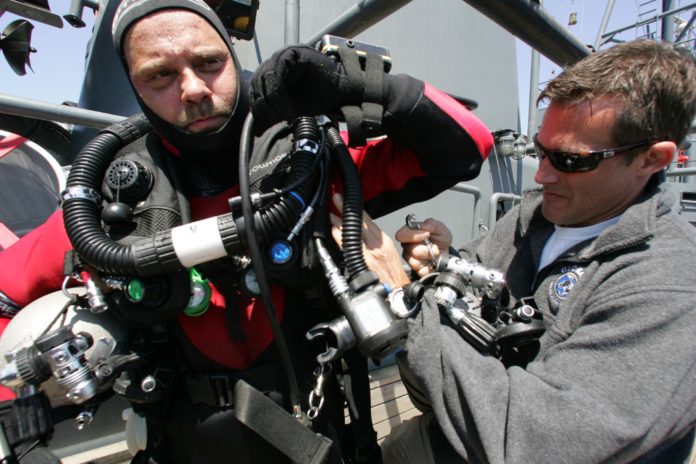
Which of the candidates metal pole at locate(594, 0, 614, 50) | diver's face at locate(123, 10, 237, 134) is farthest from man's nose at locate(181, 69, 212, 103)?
metal pole at locate(594, 0, 614, 50)

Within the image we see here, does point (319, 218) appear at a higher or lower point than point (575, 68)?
lower

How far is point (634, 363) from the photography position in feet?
2.73

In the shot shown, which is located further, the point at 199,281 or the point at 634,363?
the point at 199,281

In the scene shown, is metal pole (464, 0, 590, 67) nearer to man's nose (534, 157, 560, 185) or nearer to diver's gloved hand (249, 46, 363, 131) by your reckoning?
man's nose (534, 157, 560, 185)

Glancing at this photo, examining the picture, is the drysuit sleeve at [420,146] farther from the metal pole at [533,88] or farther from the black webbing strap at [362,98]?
the metal pole at [533,88]

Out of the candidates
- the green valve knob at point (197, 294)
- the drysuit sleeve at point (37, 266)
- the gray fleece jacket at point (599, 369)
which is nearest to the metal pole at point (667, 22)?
the gray fleece jacket at point (599, 369)

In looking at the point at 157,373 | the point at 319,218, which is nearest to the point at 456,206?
the point at 319,218

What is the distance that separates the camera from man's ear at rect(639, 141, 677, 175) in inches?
43.2

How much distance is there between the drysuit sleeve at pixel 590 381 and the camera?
80 centimetres

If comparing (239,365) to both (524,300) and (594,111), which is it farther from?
(594,111)

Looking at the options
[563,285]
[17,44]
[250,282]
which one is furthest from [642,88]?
[17,44]

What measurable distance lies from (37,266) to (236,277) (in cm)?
70

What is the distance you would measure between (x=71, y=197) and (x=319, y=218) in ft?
2.27

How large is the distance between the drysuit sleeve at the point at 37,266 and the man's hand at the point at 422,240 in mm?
1107
